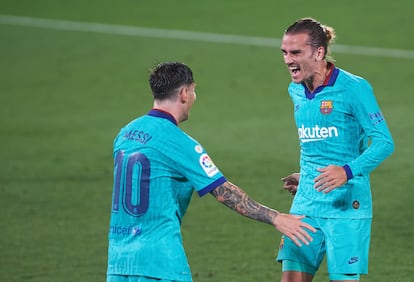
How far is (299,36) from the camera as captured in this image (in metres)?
7.32

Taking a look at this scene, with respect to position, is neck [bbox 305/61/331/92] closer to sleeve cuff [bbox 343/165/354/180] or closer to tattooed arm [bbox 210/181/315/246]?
sleeve cuff [bbox 343/165/354/180]

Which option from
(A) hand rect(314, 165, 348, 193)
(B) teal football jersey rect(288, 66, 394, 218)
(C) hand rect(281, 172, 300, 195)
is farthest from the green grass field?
(A) hand rect(314, 165, 348, 193)

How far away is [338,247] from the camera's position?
718 cm

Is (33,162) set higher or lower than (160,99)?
higher

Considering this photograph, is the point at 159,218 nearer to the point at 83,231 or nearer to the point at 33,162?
the point at 83,231

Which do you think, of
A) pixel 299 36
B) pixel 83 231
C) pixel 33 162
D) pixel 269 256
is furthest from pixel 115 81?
pixel 299 36

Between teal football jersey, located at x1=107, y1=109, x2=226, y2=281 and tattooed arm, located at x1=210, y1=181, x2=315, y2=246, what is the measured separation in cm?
8

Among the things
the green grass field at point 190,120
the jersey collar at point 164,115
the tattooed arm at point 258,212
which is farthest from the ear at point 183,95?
the green grass field at point 190,120

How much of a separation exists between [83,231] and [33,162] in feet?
12.7

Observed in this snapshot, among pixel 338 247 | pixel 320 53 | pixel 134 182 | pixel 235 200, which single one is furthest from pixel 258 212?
pixel 320 53

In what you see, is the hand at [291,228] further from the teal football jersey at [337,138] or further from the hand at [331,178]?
the teal football jersey at [337,138]

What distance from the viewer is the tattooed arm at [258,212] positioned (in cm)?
642

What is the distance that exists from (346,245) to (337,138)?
718 mm

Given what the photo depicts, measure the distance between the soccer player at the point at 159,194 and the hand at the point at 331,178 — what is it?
49 cm
